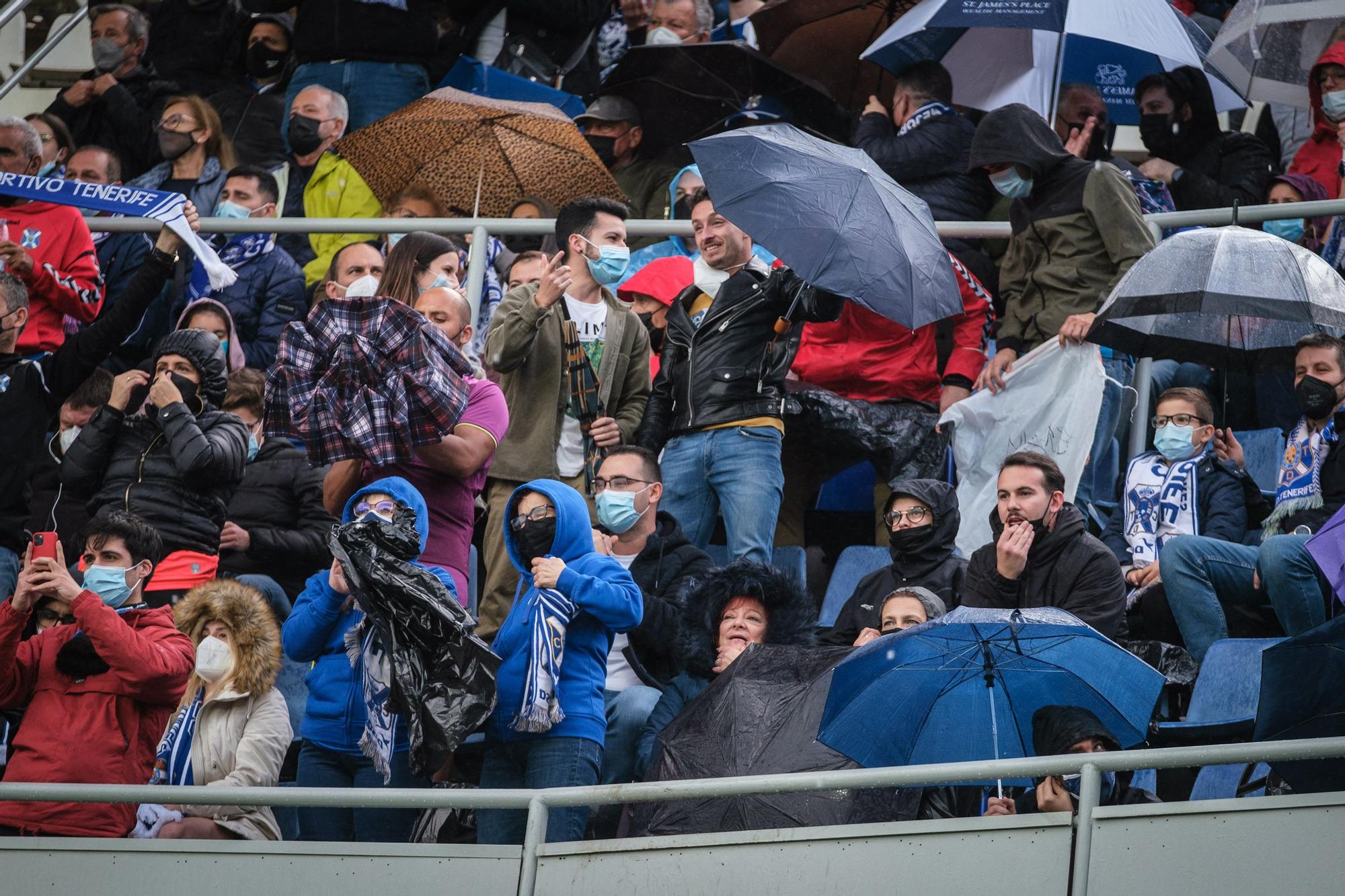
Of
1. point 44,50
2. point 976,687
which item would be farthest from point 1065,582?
point 44,50

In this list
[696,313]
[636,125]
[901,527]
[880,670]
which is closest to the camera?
[880,670]

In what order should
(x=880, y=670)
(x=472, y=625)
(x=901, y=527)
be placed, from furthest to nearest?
(x=901, y=527) → (x=472, y=625) → (x=880, y=670)

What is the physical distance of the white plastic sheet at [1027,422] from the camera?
874 centimetres

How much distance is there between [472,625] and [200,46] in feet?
23.9

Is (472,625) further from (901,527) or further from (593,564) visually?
(901,527)

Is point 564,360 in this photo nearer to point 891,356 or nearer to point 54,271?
point 891,356

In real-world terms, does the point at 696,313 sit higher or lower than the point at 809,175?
lower

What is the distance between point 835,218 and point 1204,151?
3.63 metres

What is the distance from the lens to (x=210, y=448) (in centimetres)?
808

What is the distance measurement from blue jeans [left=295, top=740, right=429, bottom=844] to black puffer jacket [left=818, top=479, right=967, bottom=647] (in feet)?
6.19

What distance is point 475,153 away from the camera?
407 inches

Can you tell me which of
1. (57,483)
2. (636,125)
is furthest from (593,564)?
(636,125)

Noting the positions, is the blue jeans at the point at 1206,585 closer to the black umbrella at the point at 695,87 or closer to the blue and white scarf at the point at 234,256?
the black umbrella at the point at 695,87

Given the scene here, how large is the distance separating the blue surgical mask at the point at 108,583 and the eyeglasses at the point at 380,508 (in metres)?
1.10
